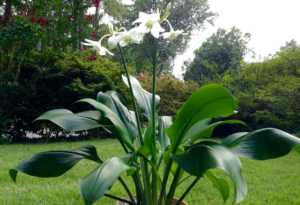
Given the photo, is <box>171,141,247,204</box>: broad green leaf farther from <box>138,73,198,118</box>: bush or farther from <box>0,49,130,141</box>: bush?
<box>138,73,198,118</box>: bush

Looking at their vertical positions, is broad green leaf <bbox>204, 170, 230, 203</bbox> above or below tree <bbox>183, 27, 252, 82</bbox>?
below

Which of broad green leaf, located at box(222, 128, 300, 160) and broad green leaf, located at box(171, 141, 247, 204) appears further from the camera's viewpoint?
broad green leaf, located at box(222, 128, 300, 160)

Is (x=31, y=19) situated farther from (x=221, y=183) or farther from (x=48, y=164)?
(x=221, y=183)

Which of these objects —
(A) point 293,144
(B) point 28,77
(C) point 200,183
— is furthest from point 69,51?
(A) point 293,144

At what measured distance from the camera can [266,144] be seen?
939mm

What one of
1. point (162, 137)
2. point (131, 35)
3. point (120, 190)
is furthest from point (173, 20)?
point (131, 35)

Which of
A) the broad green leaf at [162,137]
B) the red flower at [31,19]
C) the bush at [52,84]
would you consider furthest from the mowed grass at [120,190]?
the red flower at [31,19]

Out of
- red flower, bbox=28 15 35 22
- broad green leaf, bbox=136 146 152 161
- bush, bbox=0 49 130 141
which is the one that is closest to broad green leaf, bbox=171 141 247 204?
broad green leaf, bbox=136 146 152 161

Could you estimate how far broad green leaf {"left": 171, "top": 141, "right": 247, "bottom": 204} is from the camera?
2.44 ft

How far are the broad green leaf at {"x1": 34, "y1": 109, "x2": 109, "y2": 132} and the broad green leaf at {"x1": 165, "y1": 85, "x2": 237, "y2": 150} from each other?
1.28 ft

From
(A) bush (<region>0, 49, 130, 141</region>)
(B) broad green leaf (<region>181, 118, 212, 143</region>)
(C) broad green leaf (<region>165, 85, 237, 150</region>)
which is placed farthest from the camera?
(A) bush (<region>0, 49, 130, 141</region>)

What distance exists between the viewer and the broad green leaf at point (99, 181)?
26.5 inches

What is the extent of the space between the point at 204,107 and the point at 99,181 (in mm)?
502

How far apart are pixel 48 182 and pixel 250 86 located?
19.6 feet
